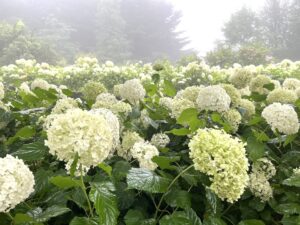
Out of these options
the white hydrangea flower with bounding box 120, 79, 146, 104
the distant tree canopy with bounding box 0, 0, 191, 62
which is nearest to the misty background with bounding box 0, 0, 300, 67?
the distant tree canopy with bounding box 0, 0, 191, 62

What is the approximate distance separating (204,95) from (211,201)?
65cm

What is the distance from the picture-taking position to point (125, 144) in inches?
52.3

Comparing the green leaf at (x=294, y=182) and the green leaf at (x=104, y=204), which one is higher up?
the green leaf at (x=104, y=204)

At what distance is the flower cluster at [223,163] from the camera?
1.06 m

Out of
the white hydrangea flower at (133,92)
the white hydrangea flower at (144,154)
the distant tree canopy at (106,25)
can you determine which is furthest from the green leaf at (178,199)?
the distant tree canopy at (106,25)

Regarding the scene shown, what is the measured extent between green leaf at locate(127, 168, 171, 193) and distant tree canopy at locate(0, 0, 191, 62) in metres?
25.5

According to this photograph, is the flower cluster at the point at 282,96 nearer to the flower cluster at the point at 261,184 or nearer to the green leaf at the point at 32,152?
the flower cluster at the point at 261,184

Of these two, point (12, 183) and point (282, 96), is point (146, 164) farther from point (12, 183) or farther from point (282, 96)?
point (282, 96)

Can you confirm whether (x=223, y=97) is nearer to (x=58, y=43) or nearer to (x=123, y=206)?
(x=123, y=206)

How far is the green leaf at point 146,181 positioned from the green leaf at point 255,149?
13.3 inches

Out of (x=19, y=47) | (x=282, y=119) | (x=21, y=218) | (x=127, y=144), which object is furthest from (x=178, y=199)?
(x=19, y=47)

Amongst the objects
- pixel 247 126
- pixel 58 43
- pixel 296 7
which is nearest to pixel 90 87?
pixel 247 126

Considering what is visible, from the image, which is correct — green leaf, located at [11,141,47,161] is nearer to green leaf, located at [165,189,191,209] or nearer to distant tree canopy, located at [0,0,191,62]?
green leaf, located at [165,189,191,209]

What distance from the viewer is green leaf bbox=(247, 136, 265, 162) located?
1299mm
